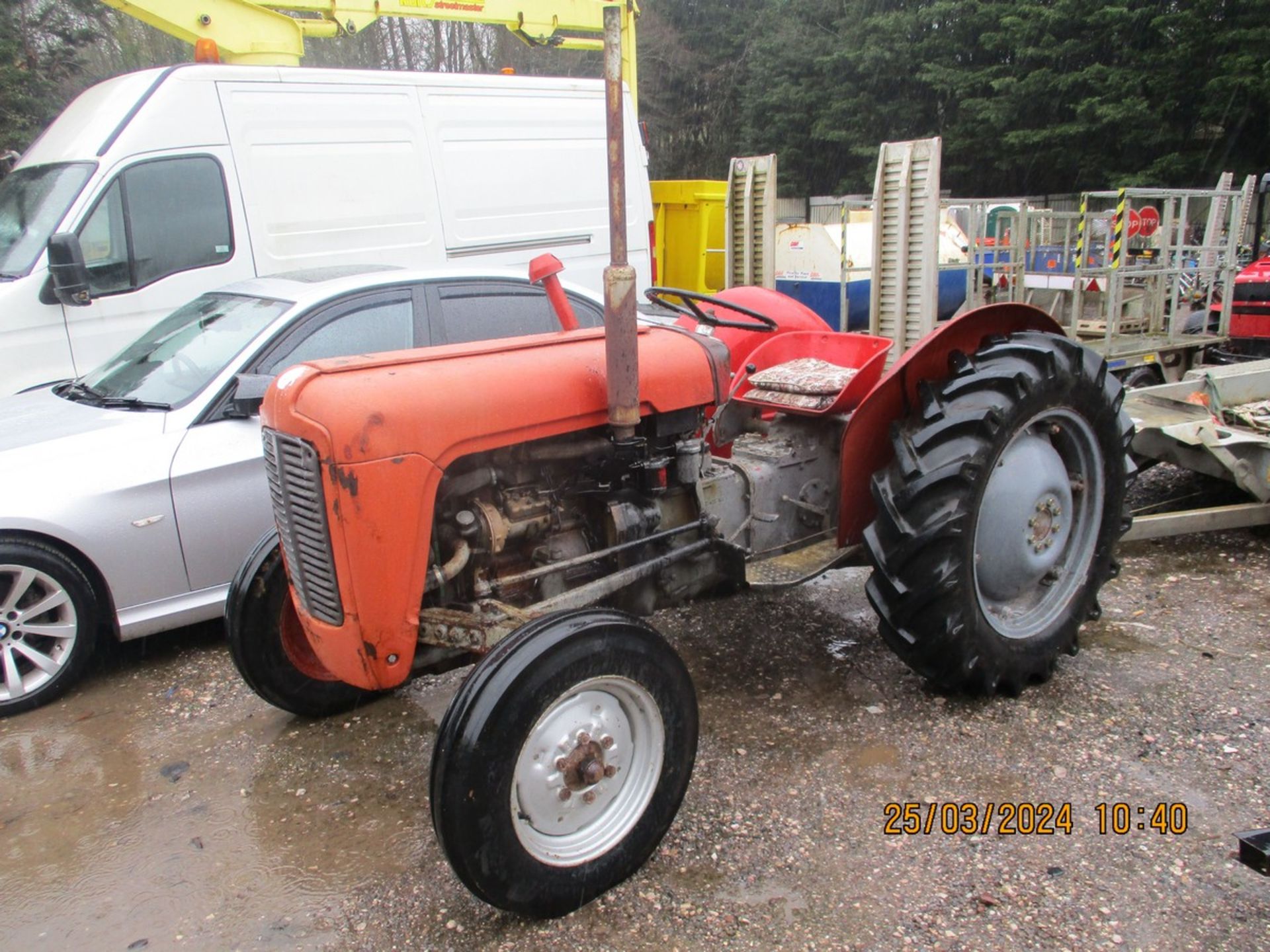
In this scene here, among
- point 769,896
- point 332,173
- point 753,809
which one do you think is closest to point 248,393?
point 753,809

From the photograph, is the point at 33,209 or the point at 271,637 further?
the point at 33,209

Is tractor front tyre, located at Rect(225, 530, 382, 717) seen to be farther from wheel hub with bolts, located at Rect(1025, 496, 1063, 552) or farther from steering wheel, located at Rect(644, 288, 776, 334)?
wheel hub with bolts, located at Rect(1025, 496, 1063, 552)

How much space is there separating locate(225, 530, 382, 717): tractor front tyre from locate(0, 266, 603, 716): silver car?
0.69 meters

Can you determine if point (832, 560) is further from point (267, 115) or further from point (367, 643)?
point (267, 115)

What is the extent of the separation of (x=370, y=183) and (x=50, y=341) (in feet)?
7.35

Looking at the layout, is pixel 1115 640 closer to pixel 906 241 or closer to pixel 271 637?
pixel 271 637

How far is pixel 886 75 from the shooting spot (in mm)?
25906

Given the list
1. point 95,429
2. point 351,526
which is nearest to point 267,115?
point 95,429

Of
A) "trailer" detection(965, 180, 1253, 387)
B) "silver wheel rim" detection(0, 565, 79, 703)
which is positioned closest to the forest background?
"trailer" detection(965, 180, 1253, 387)

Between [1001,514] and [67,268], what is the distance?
4.85 m

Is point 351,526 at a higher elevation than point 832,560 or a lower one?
higher

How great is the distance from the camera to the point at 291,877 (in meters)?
2.71

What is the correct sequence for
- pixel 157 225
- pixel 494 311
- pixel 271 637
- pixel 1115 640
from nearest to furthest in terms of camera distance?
pixel 271 637 → pixel 1115 640 → pixel 494 311 → pixel 157 225

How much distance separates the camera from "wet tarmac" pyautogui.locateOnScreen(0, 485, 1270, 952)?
2.46 metres
